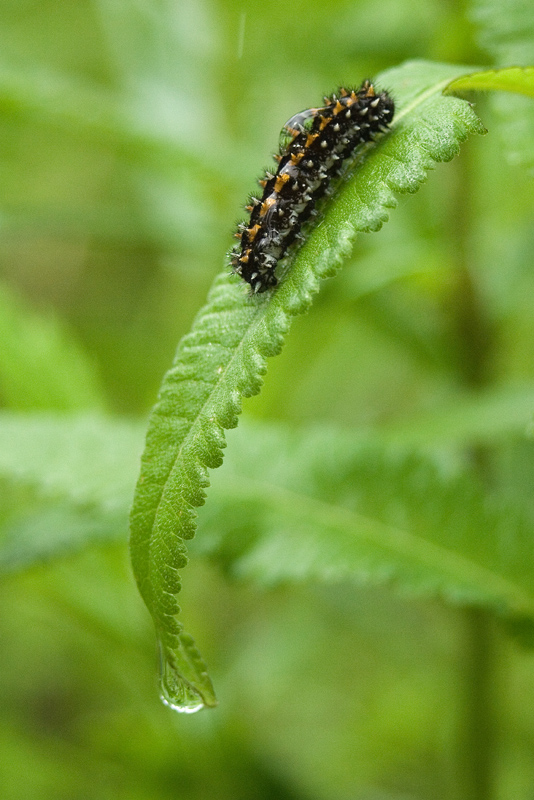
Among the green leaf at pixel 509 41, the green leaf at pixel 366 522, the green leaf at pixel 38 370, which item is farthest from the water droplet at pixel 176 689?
the green leaf at pixel 38 370

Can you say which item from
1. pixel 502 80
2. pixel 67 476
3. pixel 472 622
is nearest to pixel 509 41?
pixel 502 80

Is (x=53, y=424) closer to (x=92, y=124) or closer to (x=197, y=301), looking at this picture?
(x=92, y=124)

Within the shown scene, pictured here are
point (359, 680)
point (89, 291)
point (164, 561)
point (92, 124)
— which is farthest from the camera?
point (89, 291)

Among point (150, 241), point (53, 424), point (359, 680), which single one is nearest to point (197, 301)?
point (150, 241)

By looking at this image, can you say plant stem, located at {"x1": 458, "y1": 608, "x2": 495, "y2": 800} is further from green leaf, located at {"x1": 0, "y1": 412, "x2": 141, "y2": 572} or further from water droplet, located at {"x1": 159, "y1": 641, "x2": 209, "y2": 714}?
water droplet, located at {"x1": 159, "y1": 641, "x2": 209, "y2": 714}

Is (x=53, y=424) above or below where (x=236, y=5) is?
below

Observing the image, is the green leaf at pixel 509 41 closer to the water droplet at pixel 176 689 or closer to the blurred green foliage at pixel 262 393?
the blurred green foliage at pixel 262 393

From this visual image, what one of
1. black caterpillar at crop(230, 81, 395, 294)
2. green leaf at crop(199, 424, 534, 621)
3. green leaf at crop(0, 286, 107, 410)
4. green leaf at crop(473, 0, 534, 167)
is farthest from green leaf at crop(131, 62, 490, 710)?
green leaf at crop(0, 286, 107, 410)
